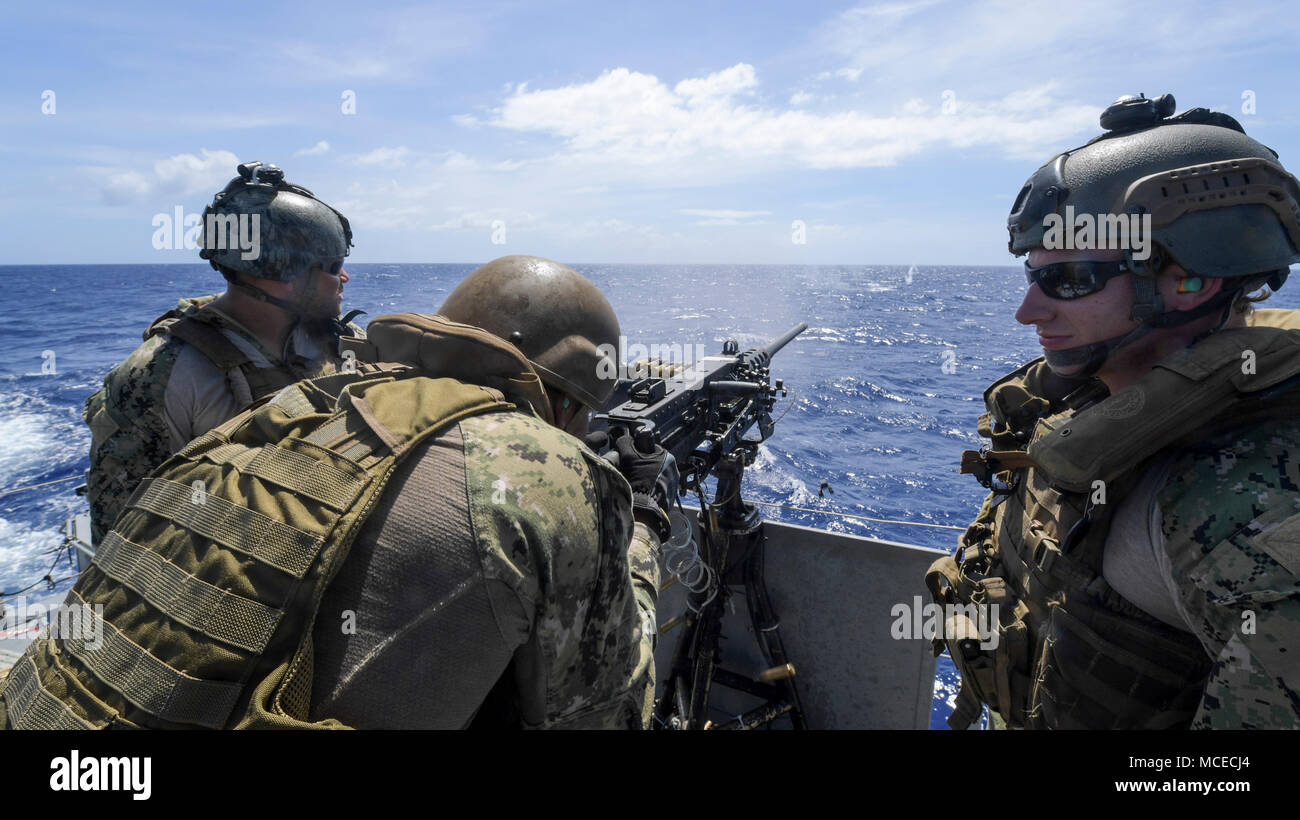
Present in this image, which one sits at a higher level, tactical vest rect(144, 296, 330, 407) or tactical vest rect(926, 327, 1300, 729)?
tactical vest rect(144, 296, 330, 407)

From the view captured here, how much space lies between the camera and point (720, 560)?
24.3 ft

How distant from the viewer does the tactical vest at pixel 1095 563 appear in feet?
6.46

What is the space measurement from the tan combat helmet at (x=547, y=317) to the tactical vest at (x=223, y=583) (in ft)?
2.57

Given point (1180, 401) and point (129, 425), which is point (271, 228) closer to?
point (129, 425)

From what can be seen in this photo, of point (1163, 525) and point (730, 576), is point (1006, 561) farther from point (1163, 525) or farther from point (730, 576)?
point (730, 576)

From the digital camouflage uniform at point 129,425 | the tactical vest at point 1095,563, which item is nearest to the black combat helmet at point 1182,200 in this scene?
the tactical vest at point 1095,563

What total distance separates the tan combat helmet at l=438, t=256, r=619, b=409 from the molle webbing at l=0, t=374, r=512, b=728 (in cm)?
81

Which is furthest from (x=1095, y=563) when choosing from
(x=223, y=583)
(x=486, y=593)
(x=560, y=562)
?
(x=223, y=583)

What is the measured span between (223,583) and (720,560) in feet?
20.6

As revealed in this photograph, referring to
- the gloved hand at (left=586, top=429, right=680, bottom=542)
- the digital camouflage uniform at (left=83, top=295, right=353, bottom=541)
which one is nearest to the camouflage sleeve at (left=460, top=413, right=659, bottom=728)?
the gloved hand at (left=586, top=429, right=680, bottom=542)

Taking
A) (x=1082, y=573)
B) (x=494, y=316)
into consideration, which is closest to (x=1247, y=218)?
(x=1082, y=573)

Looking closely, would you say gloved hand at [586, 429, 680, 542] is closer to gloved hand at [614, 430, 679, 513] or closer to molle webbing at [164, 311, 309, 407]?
gloved hand at [614, 430, 679, 513]

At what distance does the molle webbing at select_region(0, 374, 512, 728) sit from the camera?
57.4 inches

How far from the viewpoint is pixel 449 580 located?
1621mm
